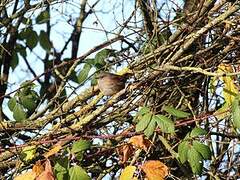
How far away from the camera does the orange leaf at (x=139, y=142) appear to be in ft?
4.96

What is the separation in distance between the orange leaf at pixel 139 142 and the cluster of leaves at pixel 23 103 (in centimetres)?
49

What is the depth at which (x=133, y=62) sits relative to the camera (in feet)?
5.70

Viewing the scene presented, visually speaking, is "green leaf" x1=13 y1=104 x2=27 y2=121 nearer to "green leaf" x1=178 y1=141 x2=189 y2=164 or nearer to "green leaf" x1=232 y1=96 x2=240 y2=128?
"green leaf" x1=178 y1=141 x2=189 y2=164

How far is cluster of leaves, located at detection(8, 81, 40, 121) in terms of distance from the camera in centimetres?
187

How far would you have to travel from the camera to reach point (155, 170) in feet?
4.65

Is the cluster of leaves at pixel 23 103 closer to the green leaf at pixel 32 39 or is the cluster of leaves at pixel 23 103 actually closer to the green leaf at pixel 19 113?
the green leaf at pixel 19 113

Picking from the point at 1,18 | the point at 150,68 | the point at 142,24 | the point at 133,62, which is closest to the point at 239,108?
the point at 150,68

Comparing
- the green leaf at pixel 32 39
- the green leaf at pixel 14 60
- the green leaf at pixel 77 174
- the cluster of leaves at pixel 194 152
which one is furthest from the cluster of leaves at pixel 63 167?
the green leaf at pixel 14 60

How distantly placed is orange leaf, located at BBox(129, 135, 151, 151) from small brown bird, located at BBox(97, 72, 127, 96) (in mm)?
195

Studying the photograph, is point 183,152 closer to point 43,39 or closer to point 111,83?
point 111,83

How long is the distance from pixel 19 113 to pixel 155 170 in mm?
640

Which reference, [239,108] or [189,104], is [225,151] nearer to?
[189,104]

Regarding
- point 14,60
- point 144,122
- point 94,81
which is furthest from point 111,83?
point 14,60

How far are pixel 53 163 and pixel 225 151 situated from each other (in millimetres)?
887
